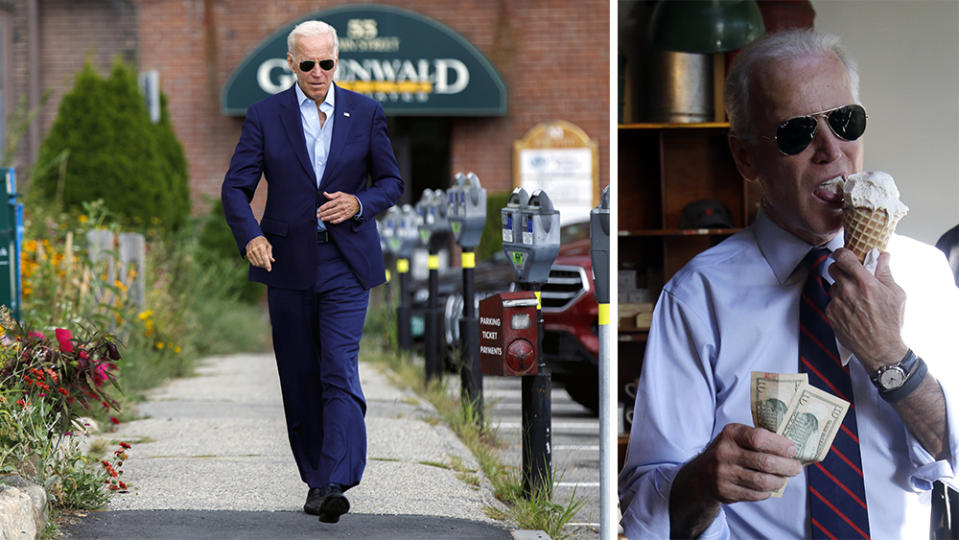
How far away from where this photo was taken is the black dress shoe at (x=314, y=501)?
5.65 m

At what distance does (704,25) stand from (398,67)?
14.0 metres

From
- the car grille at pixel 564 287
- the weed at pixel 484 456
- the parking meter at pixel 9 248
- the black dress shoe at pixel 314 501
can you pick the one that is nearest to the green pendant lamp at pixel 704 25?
the weed at pixel 484 456

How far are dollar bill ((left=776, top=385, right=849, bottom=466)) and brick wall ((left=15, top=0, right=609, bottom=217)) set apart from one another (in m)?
16.3

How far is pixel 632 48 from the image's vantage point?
5523mm

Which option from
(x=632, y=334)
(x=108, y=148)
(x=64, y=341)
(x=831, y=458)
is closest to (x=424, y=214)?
(x=632, y=334)

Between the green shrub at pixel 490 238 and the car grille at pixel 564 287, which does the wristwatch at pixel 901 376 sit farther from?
the green shrub at pixel 490 238

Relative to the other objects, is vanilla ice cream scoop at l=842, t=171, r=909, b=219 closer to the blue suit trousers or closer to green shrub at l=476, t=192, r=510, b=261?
the blue suit trousers

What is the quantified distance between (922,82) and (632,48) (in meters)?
1.75

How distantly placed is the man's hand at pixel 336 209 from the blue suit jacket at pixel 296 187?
59mm

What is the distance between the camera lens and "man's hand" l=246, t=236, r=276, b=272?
17.5ft

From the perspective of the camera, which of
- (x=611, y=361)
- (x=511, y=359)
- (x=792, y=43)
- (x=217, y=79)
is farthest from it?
(x=217, y=79)

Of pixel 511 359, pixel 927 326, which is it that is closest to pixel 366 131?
pixel 511 359

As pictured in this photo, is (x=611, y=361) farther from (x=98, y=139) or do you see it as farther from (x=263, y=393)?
(x=98, y=139)

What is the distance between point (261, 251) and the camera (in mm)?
5332
